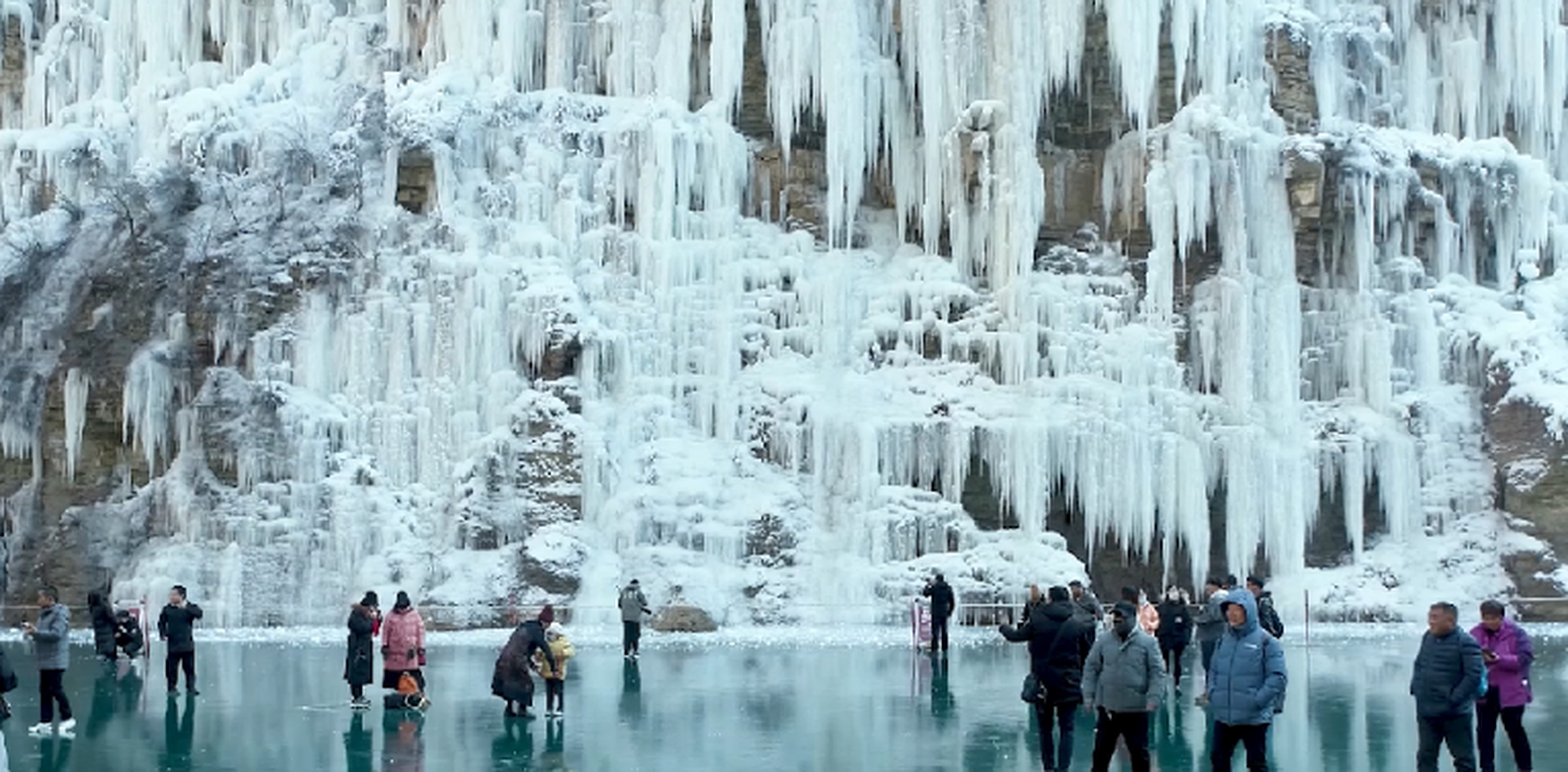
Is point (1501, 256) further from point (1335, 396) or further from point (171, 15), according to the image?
point (171, 15)

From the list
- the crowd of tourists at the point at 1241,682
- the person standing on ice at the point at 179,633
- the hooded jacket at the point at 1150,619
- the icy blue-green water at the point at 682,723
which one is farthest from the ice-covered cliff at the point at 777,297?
the crowd of tourists at the point at 1241,682

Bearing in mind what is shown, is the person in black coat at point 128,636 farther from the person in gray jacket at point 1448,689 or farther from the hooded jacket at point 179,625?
the person in gray jacket at point 1448,689

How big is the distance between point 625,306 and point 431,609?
7532 mm

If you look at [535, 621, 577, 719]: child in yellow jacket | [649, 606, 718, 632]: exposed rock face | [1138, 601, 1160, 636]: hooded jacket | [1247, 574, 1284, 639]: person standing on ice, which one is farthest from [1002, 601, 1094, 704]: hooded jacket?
[649, 606, 718, 632]: exposed rock face

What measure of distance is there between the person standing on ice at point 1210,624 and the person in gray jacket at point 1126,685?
1.80 meters

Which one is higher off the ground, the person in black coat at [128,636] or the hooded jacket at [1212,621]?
the hooded jacket at [1212,621]

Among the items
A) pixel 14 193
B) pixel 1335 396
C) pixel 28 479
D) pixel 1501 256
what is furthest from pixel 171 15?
pixel 1501 256

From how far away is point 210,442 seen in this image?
33250 millimetres

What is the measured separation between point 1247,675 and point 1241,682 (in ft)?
0.19

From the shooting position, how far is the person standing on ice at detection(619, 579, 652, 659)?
24.8 metres

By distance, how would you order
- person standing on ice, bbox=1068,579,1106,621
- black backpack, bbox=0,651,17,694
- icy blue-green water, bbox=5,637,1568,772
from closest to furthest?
black backpack, bbox=0,651,17,694
person standing on ice, bbox=1068,579,1106,621
icy blue-green water, bbox=5,637,1568,772

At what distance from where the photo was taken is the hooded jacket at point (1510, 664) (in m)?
12.4

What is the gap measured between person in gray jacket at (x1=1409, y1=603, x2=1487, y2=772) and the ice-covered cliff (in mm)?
20552

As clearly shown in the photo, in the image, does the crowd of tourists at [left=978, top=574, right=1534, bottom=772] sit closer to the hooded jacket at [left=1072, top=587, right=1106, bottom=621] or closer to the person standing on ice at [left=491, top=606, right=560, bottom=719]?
the hooded jacket at [left=1072, top=587, right=1106, bottom=621]
